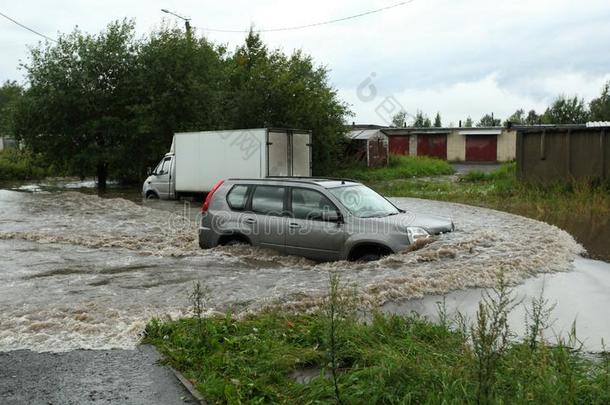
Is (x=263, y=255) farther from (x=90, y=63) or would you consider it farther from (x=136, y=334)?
(x=90, y=63)

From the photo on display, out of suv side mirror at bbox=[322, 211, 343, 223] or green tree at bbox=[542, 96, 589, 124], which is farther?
green tree at bbox=[542, 96, 589, 124]

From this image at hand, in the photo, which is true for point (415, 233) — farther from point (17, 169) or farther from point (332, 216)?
point (17, 169)

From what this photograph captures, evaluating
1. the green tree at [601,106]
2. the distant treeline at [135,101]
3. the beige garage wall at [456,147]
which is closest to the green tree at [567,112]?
the green tree at [601,106]

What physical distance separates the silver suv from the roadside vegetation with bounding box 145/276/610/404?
2960 millimetres

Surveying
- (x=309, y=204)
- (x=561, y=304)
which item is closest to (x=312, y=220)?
(x=309, y=204)

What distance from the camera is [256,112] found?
90.1 feet

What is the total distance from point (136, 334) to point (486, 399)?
11.7 ft

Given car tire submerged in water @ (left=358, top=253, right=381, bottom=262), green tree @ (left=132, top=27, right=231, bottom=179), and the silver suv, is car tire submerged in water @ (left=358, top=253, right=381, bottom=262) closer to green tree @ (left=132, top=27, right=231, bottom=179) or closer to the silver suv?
the silver suv

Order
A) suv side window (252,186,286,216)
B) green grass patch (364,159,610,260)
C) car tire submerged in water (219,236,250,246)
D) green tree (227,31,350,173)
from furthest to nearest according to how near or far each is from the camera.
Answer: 1. green tree (227,31,350,173)
2. green grass patch (364,159,610,260)
3. car tire submerged in water (219,236,250,246)
4. suv side window (252,186,286,216)

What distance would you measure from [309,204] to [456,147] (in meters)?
44.6

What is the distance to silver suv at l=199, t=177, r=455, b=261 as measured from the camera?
29.3 ft

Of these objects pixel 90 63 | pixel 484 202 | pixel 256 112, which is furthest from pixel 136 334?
pixel 90 63

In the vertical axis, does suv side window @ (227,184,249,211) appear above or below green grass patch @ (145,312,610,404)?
above

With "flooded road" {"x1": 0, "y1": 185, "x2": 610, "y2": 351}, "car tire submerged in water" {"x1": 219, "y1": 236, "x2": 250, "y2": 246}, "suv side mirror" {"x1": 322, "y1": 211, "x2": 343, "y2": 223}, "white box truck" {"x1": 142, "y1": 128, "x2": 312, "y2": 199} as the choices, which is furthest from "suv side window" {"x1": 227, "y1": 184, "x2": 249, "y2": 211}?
"white box truck" {"x1": 142, "y1": 128, "x2": 312, "y2": 199}
